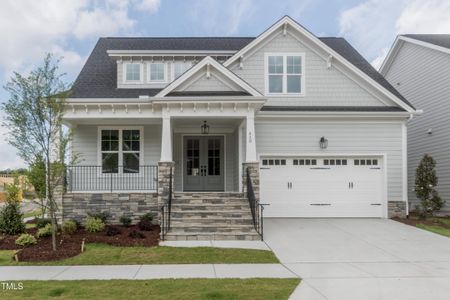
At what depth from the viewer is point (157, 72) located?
1564 cm

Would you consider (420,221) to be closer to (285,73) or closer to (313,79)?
(313,79)

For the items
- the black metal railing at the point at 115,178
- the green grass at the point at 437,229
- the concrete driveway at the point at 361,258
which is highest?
the black metal railing at the point at 115,178

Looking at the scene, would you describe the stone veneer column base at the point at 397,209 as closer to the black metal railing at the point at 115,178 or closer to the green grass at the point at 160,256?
the green grass at the point at 160,256

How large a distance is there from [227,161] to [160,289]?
30.8ft

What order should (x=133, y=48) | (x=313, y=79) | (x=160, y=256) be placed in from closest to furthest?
(x=160, y=256), (x=313, y=79), (x=133, y=48)

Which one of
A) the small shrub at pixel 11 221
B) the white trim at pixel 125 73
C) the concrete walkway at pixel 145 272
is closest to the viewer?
the concrete walkway at pixel 145 272

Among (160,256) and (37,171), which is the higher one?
(37,171)

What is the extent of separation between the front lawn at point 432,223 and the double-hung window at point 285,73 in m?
5.95

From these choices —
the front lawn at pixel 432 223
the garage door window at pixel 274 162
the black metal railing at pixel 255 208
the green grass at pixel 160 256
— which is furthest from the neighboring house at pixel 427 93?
the green grass at pixel 160 256

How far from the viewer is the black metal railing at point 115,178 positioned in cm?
1398

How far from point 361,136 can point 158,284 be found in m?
10.3

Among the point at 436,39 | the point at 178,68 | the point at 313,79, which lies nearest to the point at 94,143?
the point at 178,68

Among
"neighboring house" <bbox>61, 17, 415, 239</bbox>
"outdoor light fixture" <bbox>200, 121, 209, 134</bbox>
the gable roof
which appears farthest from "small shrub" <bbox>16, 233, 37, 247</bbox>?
the gable roof

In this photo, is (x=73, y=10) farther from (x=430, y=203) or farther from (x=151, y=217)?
(x=430, y=203)
